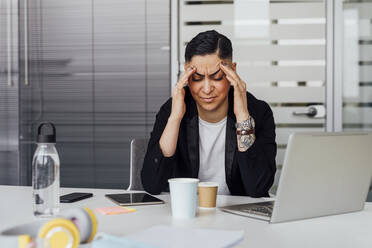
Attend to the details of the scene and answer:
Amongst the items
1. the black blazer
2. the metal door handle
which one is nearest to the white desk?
the black blazer

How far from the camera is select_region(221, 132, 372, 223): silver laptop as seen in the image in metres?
1.09

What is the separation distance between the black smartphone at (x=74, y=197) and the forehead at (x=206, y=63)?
2.28 ft

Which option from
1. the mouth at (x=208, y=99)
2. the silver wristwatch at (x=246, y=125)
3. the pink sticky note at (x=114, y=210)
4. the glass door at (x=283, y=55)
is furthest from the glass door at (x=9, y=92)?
the pink sticky note at (x=114, y=210)

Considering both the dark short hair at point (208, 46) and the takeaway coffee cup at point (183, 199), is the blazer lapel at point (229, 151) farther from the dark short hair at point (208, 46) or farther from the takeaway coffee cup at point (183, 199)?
the takeaway coffee cup at point (183, 199)

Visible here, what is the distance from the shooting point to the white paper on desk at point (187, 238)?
0.85 meters

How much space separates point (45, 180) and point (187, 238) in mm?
567

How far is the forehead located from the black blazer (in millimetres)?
226

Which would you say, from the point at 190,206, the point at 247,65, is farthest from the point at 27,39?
the point at 190,206

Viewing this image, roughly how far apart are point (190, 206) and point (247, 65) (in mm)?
2073

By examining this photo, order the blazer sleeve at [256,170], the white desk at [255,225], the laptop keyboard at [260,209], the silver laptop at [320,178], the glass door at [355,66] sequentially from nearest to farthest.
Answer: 1. the white desk at [255,225]
2. the silver laptop at [320,178]
3. the laptop keyboard at [260,209]
4. the blazer sleeve at [256,170]
5. the glass door at [355,66]

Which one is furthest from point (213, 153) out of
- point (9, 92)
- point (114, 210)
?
point (9, 92)

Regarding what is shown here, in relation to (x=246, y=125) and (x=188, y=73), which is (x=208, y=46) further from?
(x=246, y=125)

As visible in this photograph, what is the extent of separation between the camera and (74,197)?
1.48 meters

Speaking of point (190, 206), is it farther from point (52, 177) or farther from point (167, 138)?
point (167, 138)
